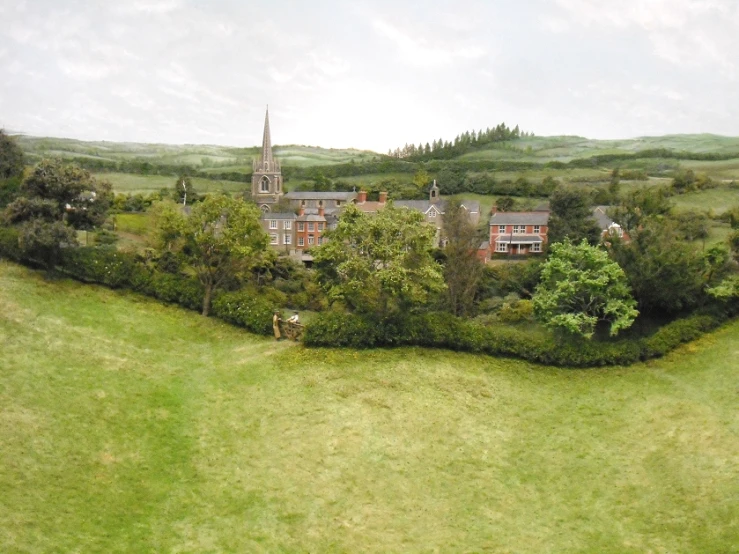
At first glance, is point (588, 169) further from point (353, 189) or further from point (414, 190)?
point (353, 189)

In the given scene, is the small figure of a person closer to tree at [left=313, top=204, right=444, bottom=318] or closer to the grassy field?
the grassy field

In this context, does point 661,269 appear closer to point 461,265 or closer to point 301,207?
point 461,265

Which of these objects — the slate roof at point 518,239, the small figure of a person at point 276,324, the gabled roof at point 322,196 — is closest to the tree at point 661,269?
the slate roof at point 518,239

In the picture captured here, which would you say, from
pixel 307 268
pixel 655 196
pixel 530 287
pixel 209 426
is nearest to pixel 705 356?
pixel 530 287

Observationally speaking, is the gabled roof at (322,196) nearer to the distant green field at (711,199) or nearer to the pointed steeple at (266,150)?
the pointed steeple at (266,150)

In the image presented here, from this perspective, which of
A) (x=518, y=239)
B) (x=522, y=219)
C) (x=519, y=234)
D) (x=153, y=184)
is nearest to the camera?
(x=518, y=239)

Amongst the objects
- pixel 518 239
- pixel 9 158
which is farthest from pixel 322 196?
pixel 9 158

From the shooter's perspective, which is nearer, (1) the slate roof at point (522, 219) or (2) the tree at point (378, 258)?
(2) the tree at point (378, 258)
